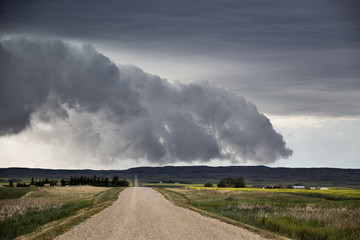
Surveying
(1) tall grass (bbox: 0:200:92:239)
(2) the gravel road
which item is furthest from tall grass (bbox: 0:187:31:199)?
(2) the gravel road

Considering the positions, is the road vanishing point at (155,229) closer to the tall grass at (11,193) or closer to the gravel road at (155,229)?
the gravel road at (155,229)

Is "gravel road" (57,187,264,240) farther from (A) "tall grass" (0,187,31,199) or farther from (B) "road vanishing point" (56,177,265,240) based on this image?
(A) "tall grass" (0,187,31,199)

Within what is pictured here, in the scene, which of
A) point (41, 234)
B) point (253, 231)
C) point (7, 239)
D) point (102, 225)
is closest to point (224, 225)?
point (253, 231)

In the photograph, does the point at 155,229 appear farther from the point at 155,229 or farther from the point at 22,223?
the point at 22,223

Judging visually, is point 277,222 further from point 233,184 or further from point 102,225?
point 233,184

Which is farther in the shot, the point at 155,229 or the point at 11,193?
the point at 11,193

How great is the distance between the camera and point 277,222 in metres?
31.5

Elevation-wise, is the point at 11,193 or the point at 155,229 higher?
the point at 11,193

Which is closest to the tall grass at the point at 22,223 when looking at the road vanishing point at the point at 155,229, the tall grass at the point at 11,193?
the road vanishing point at the point at 155,229

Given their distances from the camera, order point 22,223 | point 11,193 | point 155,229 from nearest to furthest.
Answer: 1. point 155,229
2. point 22,223
3. point 11,193

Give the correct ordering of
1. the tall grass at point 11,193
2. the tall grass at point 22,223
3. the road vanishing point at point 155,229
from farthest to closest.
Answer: the tall grass at point 11,193, the tall grass at point 22,223, the road vanishing point at point 155,229

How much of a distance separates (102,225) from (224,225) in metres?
8.02

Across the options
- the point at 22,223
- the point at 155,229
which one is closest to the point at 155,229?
the point at 155,229

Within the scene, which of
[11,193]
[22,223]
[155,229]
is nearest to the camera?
[155,229]
